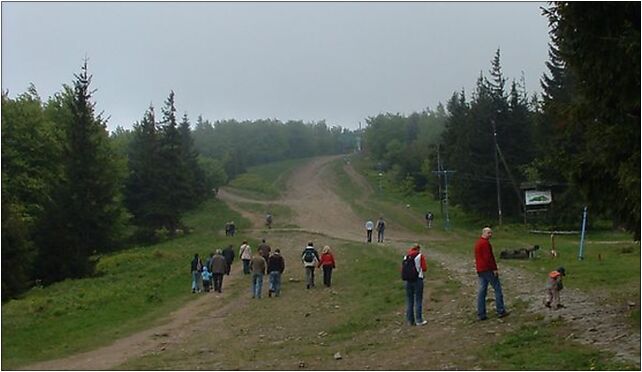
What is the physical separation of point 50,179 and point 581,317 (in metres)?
44.6

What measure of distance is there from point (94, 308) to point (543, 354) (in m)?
16.6

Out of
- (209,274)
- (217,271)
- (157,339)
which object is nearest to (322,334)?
(157,339)

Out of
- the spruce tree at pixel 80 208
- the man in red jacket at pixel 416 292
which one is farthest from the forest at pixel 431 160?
the man in red jacket at pixel 416 292

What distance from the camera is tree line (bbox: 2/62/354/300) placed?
35312mm

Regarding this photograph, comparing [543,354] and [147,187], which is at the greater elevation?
[147,187]

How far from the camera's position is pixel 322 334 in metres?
16.2

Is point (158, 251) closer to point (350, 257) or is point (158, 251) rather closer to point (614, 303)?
point (350, 257)

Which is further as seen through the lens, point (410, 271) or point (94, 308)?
point (94, 308)

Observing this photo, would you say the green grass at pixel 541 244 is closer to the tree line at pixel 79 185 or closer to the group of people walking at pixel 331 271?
the group of people walking at pixel 331 271

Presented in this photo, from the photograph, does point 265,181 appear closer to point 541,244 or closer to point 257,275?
point 541,244

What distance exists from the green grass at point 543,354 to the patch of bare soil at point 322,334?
0.88 ft

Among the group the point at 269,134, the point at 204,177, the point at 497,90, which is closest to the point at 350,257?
the point at 497,90

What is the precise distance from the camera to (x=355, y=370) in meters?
11.5

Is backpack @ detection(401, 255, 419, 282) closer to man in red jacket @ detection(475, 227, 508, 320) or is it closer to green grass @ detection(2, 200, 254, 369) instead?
man in red jacket @ detection(475, 227, 508, 320)
